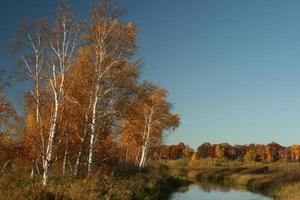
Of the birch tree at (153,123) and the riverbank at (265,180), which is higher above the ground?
the birch tree at (153,123)

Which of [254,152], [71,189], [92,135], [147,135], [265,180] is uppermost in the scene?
[254,152]

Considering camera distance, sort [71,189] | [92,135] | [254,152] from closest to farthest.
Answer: [71,189]
[92,135]
[254,152]

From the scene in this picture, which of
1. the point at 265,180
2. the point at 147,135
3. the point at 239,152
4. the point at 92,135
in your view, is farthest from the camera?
the point at 239,152

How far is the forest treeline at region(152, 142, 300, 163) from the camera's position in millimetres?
168337

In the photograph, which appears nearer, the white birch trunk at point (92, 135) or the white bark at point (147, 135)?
the white birch trunk at point (92, 135)

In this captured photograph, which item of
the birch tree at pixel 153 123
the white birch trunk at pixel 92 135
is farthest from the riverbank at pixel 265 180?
the white birch trunk at pixel 92 135

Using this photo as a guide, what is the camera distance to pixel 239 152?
612 feet

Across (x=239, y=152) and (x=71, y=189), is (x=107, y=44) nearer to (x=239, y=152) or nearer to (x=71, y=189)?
(x=71, y=189)

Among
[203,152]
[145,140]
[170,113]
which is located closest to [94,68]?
[145,140]

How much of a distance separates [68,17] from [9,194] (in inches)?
487

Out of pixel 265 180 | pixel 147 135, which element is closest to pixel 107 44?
pixel 147 135

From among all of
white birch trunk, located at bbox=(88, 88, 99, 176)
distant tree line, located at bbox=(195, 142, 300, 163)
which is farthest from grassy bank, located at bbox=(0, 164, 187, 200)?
distant tree line, located at bbox=(195, 142, 300, 163)

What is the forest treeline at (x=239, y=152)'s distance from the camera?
168337 millimetres

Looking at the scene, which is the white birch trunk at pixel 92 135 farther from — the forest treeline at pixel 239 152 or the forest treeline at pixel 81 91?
the forest treeline at pixel 239 152
